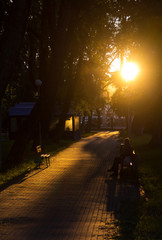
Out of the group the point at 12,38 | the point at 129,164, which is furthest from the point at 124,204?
the point at 12,38

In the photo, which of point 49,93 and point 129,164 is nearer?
point 129,164

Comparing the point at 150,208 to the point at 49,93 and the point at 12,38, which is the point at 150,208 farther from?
the point at 49,93

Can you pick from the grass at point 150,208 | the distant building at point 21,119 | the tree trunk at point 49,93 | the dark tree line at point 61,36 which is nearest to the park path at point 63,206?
the grass at point 150,208

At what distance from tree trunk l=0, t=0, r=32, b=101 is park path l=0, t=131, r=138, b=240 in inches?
118

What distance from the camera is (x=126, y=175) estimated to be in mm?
14695

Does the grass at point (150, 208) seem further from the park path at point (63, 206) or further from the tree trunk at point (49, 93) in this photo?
the tree trunk at point (49, 93)

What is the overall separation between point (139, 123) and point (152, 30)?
46952 mm

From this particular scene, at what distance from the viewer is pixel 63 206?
9.26 metres

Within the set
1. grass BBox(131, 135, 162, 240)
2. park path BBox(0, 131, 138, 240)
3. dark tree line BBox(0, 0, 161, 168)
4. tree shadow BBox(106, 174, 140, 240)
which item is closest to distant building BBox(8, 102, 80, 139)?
dark tree line BBox(0, 0, 161, 168)

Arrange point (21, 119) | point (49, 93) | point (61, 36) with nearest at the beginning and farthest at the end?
point (61, 36) < point (49, 93) < point (21, 119)

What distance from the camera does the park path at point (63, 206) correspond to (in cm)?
704

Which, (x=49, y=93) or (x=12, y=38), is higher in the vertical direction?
(x=12, y=38)

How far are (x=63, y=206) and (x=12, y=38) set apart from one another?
4.73 metres

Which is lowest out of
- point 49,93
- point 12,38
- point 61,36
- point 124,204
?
point 124,204
